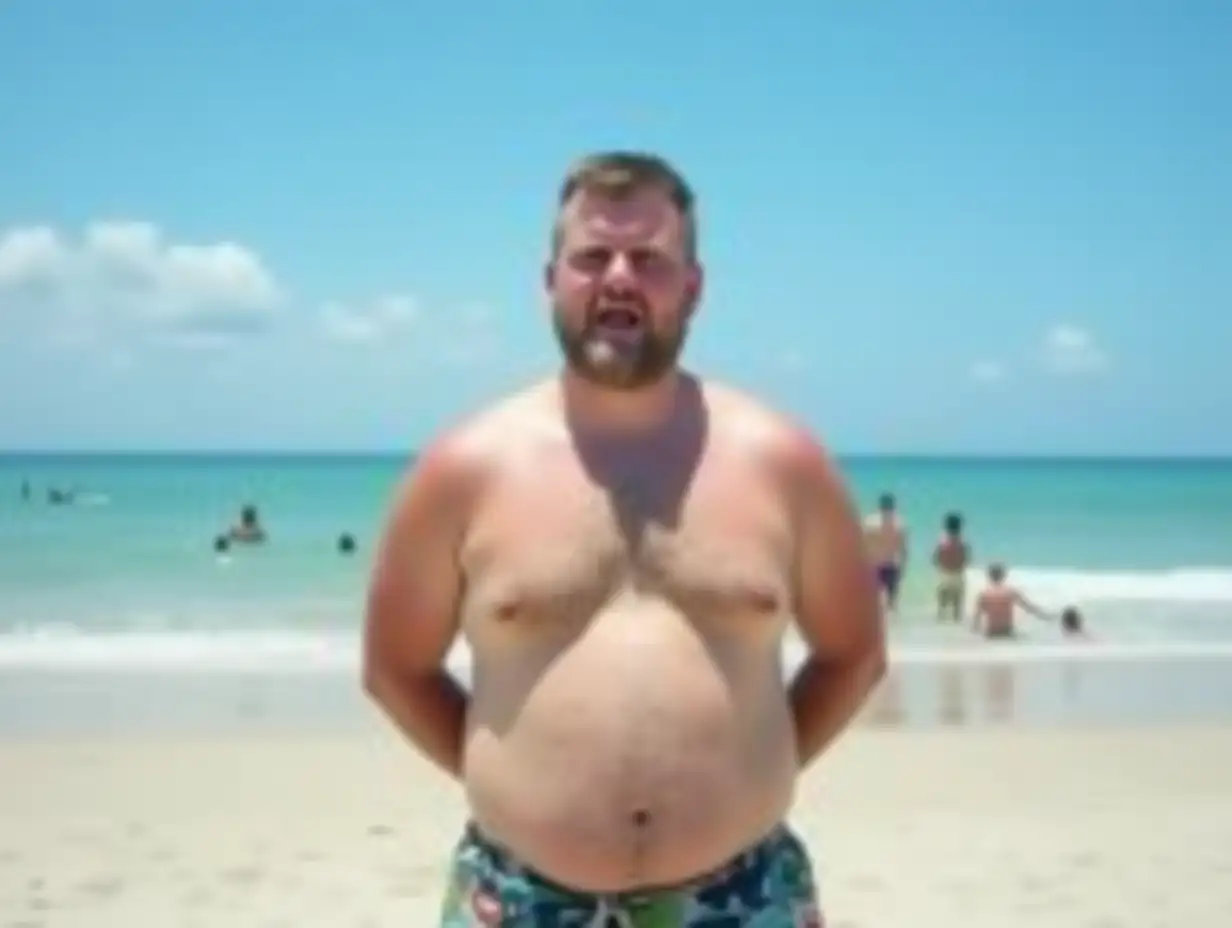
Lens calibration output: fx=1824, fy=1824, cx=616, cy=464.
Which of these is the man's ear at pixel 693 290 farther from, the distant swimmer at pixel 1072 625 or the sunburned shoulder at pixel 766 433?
the distant swimmer at pixel 1072 625

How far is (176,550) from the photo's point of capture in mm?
32938

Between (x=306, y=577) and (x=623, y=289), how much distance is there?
81.8 ft

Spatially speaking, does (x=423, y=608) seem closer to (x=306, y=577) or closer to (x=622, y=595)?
(x=622, y=595)

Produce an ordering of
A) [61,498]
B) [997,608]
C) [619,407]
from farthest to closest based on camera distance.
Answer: [61,498], [997,608], [619,407]

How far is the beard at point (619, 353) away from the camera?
A: 102 inches

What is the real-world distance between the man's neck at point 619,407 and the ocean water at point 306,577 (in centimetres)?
1280

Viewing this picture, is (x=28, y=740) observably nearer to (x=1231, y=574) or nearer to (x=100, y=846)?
(x=100, y=846)

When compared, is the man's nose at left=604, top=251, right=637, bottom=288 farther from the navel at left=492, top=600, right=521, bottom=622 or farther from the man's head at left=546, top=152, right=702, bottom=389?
the navel at left=492, top=600, right=521, bottom=622

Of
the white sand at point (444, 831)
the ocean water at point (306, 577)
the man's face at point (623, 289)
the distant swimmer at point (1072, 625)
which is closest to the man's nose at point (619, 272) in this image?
the man's face at point (623, 289)

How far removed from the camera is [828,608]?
279 cm

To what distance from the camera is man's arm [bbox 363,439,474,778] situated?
2687mm

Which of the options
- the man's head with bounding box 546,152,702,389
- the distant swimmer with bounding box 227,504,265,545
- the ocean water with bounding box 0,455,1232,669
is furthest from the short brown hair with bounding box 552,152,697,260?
the distant swimmer with bounding box 227,504,265,545

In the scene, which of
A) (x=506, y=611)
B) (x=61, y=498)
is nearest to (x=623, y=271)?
(x=506, y=611)

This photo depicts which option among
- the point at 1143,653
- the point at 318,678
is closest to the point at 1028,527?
the point at 1143,653
